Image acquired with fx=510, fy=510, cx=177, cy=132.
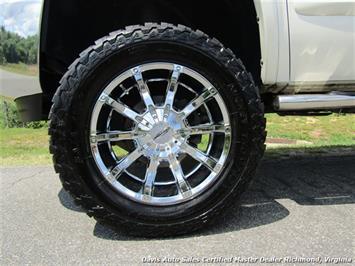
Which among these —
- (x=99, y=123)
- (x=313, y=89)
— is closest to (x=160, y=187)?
(x=99, y=123)

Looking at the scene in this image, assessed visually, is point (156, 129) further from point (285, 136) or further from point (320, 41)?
point (285, 136)

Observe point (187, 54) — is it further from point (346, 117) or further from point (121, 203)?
point (346, 117)

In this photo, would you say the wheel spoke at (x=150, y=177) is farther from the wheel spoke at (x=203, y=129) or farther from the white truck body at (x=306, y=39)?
the white truck body at (x=306, y=39)

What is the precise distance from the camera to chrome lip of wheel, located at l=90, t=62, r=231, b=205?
2.97 m

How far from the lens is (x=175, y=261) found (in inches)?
104

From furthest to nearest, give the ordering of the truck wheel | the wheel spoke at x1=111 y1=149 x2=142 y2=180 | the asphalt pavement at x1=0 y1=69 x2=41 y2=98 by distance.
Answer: the asphalt pavement at x1=0 y1=69 x2=41 y2=98, the wheel spoke at x1=111 y1=149 x2=142 y2=180, the truck wheel

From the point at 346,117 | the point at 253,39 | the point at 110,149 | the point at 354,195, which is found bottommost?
the point at 346,117

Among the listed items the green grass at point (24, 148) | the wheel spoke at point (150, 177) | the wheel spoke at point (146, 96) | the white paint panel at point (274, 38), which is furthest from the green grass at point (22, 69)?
the green grass at point (24, 148)

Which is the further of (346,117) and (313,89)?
(346,117)

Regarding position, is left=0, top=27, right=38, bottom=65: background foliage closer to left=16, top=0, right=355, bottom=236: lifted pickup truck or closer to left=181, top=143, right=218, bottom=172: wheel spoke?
left=16, top=0, right=355, bottom=236: lifted pickup truck

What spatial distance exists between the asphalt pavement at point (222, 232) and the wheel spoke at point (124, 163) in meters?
0.35

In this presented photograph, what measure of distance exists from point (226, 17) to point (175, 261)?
72.1 inches

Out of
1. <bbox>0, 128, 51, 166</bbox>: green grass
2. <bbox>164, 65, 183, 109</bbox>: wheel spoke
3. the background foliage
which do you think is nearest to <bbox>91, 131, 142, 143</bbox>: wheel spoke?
<bbox>164, 65, 183, 109</bbox>: wheel spoke

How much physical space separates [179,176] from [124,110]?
1.67ft
